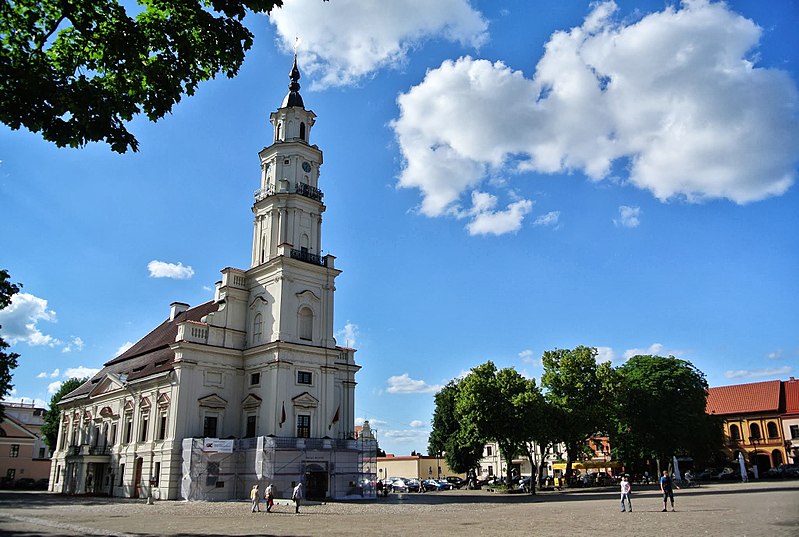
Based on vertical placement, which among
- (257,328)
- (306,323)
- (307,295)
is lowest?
(257,328)

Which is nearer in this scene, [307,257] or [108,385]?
[307,257]

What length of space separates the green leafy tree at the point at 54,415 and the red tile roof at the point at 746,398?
252 ft

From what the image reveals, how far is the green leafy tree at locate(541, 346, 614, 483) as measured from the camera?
48.7m

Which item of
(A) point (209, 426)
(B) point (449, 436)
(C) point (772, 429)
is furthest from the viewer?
(C) point (772, 429)

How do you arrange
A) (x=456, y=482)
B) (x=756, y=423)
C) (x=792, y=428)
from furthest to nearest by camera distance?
1. (x=756, y=423)
2. (x=792, y=428)
3. (x=456, y=482)

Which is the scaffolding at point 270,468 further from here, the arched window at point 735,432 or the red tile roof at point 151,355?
the arched window at point 735,432

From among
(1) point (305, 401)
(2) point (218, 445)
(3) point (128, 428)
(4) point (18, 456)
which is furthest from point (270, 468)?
(4) point (18, 456)

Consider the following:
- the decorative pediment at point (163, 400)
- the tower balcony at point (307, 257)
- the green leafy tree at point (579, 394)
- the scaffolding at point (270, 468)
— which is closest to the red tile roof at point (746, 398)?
the green leafy tree at point (579, 394)

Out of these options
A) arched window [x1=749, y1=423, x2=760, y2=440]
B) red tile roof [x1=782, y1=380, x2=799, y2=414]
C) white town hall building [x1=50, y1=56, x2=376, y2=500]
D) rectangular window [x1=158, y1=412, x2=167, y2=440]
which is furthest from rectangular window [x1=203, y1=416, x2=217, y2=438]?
red tile roof [x1=782, y1=380, x2=799, y2=414]

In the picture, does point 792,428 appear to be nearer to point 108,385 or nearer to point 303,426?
point 303,426

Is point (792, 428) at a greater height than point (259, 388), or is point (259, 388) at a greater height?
point (259, 388)

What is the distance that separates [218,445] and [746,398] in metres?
64.4

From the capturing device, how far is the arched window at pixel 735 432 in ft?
238

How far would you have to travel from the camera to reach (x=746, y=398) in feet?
244
